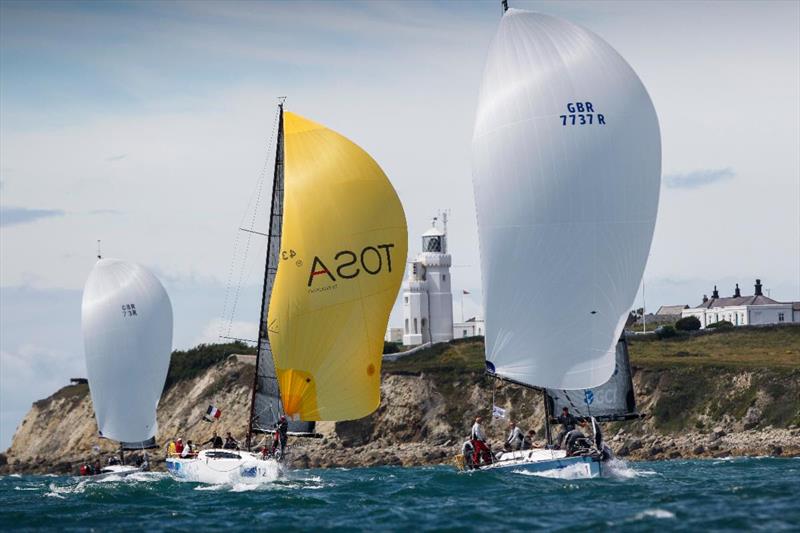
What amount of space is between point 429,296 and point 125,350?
48547 millimetres

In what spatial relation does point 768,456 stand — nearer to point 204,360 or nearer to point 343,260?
point 343,260

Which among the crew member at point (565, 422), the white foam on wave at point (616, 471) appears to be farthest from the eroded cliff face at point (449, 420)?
the crew member at point (565, 422)

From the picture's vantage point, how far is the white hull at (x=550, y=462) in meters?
42.1

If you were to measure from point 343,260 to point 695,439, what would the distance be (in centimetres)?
3454

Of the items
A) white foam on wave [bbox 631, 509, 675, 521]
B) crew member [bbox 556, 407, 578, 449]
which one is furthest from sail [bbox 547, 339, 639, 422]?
white foam on wave [bbox 631, 509, 675, 521]

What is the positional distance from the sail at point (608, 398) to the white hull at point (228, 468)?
399 inches

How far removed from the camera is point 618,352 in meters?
46.8

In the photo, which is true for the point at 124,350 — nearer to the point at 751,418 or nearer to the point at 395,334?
the point at 751,418

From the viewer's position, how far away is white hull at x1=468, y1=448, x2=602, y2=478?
42.1 metres

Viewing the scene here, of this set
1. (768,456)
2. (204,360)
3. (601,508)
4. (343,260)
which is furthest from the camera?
(204,360)

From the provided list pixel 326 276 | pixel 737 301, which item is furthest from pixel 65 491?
pixel 737 301

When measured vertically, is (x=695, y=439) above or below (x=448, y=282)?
below

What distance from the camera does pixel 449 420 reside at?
282 feet

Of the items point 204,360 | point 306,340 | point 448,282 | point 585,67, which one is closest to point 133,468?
point 306,340
